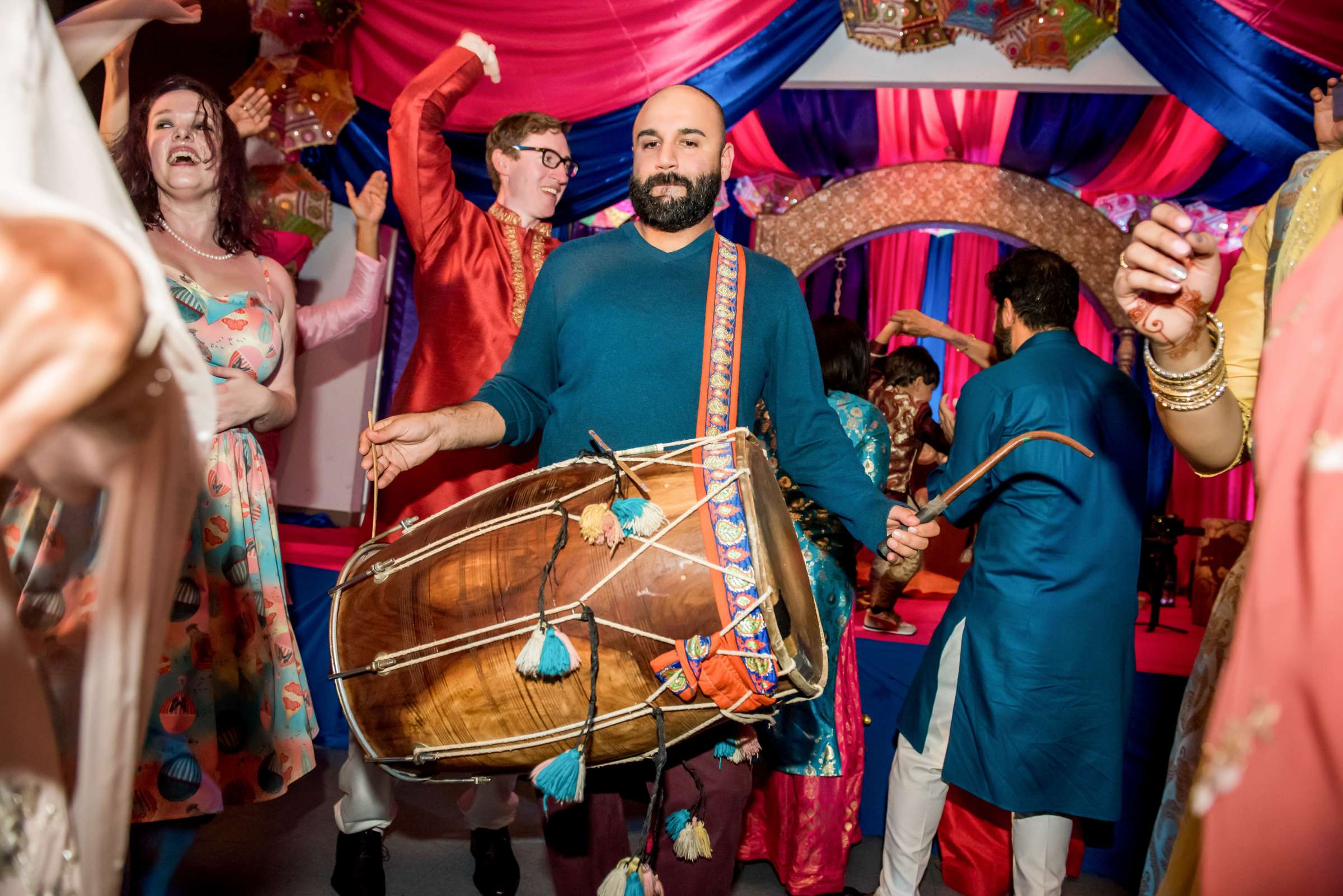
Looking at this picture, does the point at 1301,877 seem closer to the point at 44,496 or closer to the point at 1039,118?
the point at 44,496

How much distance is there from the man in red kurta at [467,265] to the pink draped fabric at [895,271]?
5.86 meters

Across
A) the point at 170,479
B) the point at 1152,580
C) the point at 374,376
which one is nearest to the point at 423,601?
the point at 170,479

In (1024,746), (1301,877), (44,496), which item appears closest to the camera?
(1301,877)

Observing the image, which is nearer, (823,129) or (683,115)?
(683,115)

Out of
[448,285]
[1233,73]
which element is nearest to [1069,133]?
[1233,73]

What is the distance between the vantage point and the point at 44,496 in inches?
39.5

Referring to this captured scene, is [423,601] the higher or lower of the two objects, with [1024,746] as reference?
higher

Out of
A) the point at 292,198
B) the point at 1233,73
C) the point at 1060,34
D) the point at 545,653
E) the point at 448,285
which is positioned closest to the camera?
the point at 545,653

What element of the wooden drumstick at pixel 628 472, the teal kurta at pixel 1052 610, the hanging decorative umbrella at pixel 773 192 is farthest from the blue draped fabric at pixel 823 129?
the wooden drumstick at pixel 628 472

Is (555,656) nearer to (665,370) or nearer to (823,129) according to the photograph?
(665,370)

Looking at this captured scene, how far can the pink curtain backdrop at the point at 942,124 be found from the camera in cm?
581

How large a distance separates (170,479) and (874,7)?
13.4ft

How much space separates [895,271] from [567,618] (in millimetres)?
7436

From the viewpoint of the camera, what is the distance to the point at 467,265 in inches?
109
